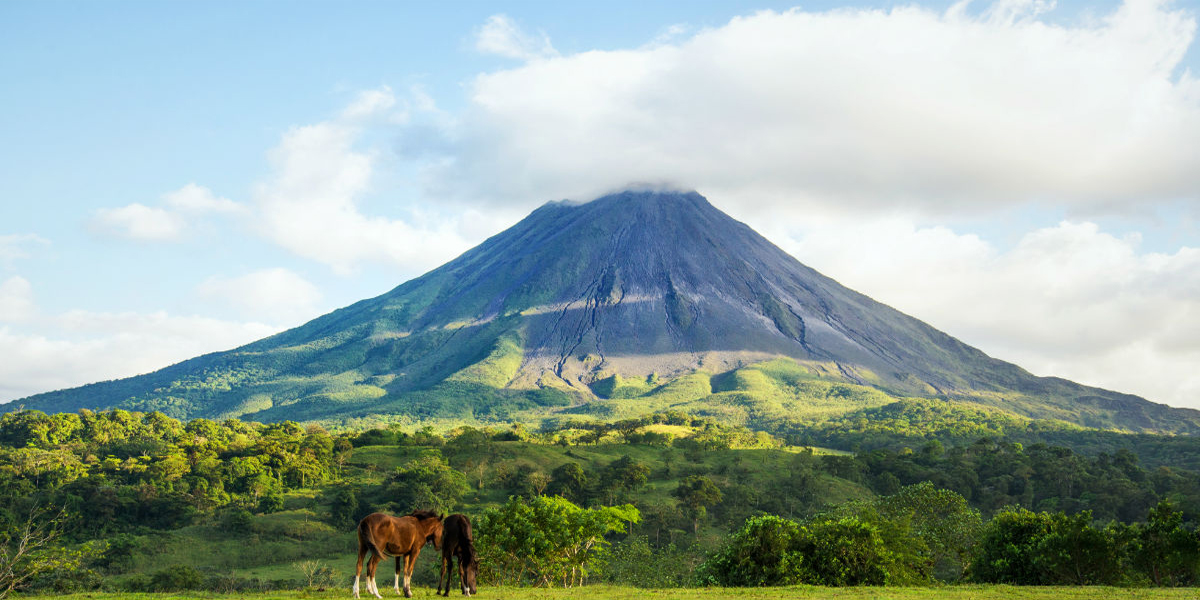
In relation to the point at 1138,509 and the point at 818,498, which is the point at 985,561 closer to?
the point at 818,498

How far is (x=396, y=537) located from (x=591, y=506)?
49.2m

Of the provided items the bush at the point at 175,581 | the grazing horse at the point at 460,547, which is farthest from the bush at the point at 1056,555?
the bush at the point at 175,581

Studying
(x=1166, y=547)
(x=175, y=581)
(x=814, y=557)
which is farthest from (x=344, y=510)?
(x=1166, y=547)

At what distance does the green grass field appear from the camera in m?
15.1

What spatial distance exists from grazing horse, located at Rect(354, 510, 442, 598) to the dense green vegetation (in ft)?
32.2

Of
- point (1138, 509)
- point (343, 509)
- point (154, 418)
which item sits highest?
point (154, 418)

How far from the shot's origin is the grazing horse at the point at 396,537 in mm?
13938

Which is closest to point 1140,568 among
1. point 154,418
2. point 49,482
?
point 49,482

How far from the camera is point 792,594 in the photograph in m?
16.5

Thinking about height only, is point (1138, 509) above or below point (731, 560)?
below

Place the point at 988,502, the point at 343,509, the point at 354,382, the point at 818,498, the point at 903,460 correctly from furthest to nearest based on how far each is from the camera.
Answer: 1. the point at 354,382
2. the point at 903,460
3. the point at 988,502
4. the point at 818,498
5. the point at 343,509

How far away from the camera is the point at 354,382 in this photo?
187250 millimetres

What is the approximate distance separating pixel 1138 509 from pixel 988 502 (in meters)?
11.6

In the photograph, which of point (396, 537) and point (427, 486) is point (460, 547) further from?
point (427, 486)
